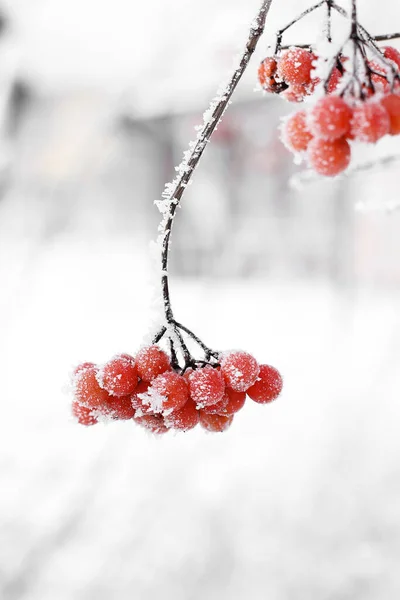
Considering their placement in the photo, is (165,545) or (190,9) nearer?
(190,9)

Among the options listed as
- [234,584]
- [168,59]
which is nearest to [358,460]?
[234,584]

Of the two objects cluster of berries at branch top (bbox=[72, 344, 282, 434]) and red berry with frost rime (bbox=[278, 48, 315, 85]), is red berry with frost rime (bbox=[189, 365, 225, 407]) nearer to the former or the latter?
cluster of berries at branch top (bbox=[72, 344, 282, 434])

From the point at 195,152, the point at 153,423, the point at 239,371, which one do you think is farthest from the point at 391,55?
the point at 153,423

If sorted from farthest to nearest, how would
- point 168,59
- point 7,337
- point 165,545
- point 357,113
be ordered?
point 7,337, point 165,545, point 168,59, point 357,113

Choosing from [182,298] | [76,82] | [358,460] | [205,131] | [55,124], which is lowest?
[205,131]

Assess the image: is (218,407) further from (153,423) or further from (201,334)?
(201,334)

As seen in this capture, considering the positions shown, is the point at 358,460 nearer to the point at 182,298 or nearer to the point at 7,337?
the point at 182,298
